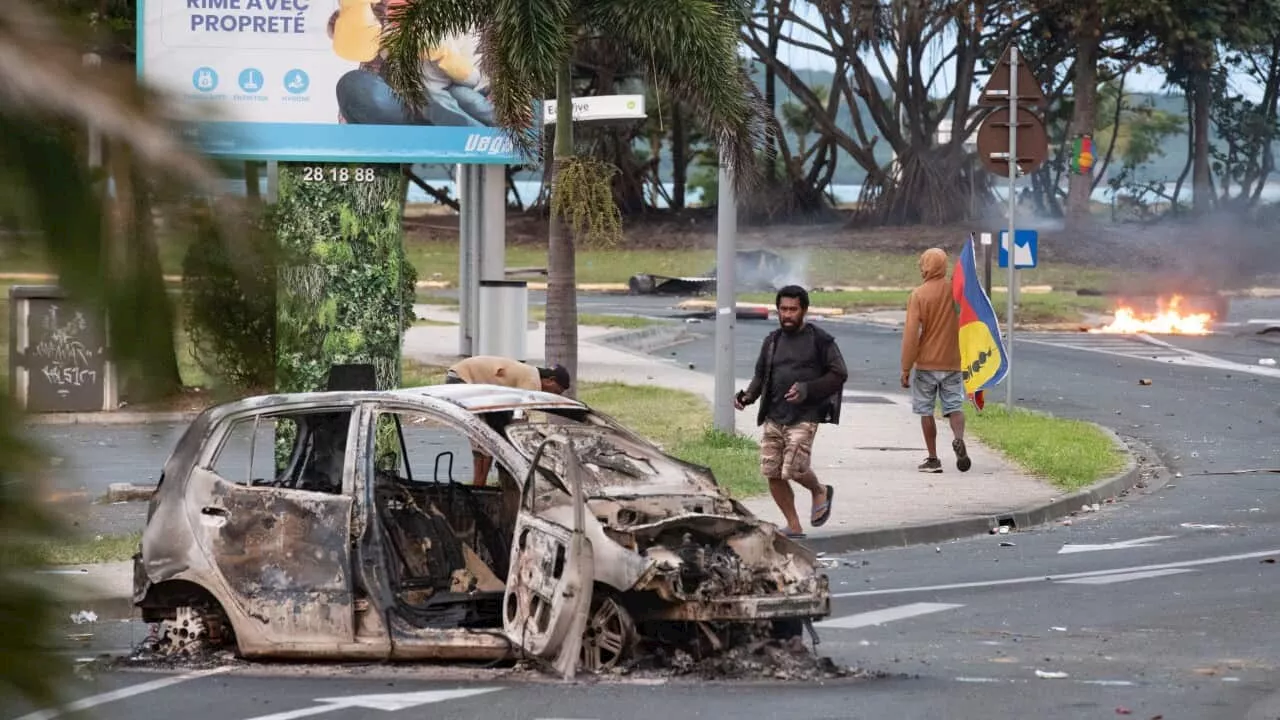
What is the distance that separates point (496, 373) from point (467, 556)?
12.3ft

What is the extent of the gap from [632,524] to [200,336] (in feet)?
23.9

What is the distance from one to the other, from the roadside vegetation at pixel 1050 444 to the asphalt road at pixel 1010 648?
67cm

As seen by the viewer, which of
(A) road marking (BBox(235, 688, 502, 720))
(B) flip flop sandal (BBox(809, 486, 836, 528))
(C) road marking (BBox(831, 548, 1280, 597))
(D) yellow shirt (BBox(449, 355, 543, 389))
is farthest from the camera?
(B) flip flop sandal (BBox(809, 486, 836, 528))

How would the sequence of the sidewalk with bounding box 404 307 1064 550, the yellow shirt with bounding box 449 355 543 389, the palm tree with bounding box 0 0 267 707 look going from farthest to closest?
the sidewalk with bounding box 404 307 1064 550, the yellow shirt with bounding box 449 355 543 389, the palm tree with bounding box 0 0 267 707

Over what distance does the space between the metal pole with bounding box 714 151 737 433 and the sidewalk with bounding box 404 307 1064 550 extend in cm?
97

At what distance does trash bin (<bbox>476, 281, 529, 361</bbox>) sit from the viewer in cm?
2219

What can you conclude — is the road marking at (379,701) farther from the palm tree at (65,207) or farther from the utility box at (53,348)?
the palm tree at (65,207)

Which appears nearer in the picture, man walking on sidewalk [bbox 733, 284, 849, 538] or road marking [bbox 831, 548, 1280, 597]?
road marking [bbox 831, 548, 1280, 597]

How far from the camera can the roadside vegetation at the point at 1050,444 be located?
1681 centimetres

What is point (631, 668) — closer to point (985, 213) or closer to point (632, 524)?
point (632, 524)

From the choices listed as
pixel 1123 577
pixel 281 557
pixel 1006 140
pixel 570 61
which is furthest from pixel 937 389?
pixel 281 557

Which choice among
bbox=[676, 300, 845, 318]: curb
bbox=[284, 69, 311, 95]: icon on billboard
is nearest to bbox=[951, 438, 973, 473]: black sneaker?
bbox=[284, 69, 311, 95]: icon on billboard

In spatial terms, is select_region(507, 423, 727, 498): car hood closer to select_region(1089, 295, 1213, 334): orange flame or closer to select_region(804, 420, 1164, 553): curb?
select_region(804, 420, 1164, 553): curb

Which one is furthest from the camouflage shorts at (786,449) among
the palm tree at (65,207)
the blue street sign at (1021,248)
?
the palm tree at (65,207)
